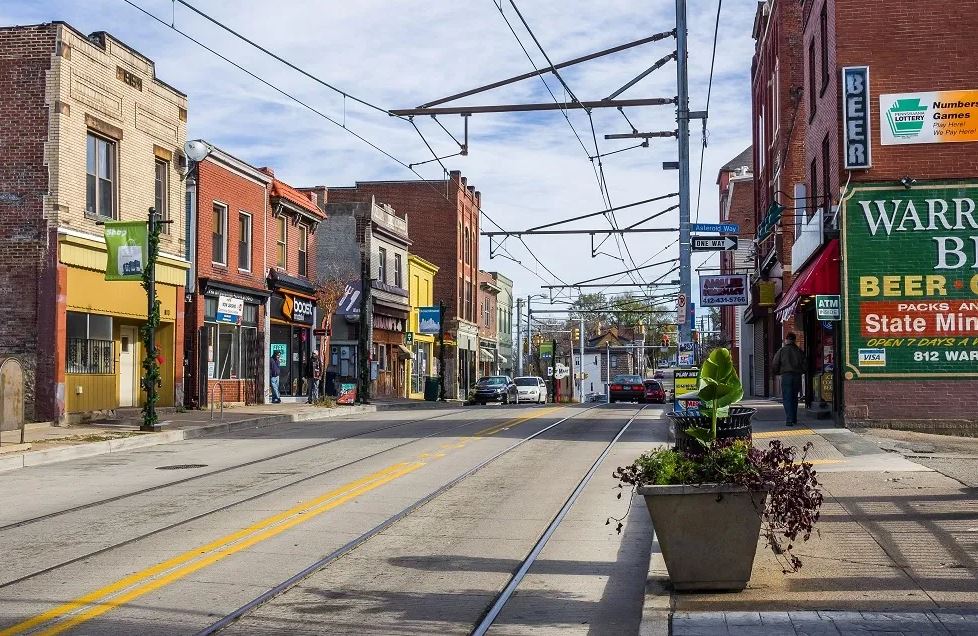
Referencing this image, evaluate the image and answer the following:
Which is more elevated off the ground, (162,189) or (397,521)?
(162,189)

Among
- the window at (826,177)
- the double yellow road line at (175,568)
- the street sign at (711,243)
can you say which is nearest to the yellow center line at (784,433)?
the street sign at (711,243)

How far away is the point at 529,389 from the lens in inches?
2160

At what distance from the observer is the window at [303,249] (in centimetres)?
4153

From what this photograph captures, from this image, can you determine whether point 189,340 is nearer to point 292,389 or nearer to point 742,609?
point 292,389

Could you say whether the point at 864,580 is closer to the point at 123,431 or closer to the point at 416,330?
the point at 123,431

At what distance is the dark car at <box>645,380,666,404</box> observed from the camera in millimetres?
52719

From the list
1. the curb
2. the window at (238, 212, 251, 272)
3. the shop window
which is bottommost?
the curb

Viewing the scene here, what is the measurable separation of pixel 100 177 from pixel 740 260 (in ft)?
102

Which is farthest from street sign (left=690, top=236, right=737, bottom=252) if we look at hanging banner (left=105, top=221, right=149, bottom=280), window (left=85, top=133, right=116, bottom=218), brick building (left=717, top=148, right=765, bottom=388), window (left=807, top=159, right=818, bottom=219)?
brick building (left=717, top=148, right=765, bottom=388)

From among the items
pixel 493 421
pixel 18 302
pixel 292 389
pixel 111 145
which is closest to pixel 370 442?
pixel 493 421

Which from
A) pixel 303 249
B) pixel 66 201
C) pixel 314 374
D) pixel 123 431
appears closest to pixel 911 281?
pixel 123 431

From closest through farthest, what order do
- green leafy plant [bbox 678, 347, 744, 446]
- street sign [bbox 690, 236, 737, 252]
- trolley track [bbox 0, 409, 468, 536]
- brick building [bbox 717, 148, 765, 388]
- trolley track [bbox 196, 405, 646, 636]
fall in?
trolley track [bbox 196, 405, 646, 636] < green leafy plant [bbox 678, 347, 744, 446] < trolley track [bbox 0, 409, 468, 536] < street sign [bbox 690, 236, 737, 252] < brick building [bbox 717, 148, 765, 388]

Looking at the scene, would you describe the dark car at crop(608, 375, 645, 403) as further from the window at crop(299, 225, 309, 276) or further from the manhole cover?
the manhole cover

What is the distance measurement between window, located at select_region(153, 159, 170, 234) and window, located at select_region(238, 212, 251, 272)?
5.80 m
